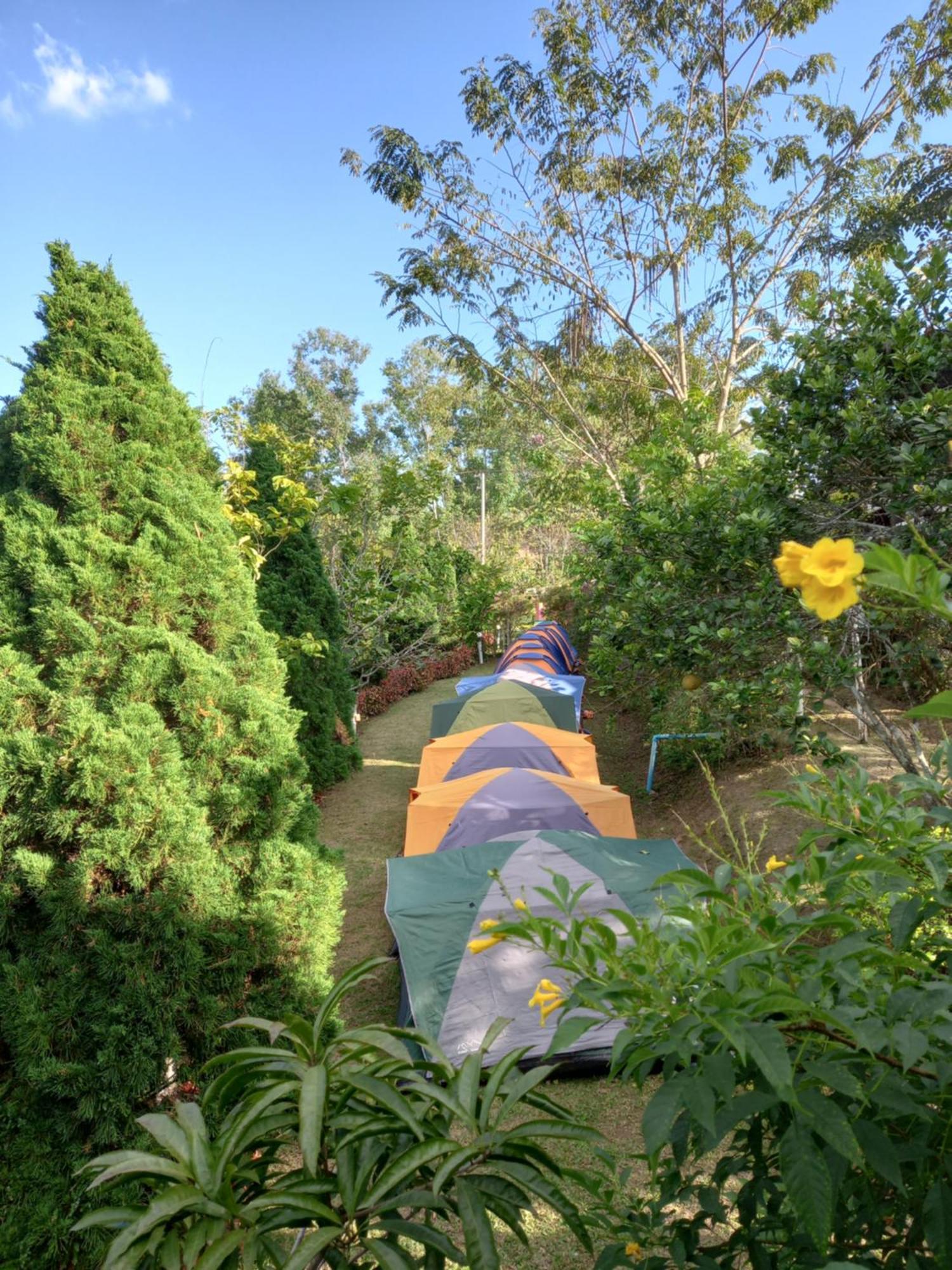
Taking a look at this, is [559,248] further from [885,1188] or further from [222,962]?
[885,1188]

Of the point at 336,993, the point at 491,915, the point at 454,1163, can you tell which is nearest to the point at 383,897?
the point at 491,915

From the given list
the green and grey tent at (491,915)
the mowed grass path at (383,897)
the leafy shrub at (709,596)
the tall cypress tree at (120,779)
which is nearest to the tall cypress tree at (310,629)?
the mowed grass path at (383,897)

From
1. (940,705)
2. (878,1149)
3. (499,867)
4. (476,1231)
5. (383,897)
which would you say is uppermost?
(940,705)

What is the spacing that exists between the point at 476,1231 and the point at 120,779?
234cm

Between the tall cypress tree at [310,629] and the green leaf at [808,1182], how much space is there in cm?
749

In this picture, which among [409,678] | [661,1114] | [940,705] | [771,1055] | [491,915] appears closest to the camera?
[940,705]

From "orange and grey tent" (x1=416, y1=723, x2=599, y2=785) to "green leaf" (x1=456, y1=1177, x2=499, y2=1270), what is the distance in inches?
227

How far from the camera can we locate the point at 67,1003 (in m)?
2.67

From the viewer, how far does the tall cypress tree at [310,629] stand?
8.54 m

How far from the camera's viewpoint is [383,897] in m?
6.35

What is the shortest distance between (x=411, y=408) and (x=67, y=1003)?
32.0 meters

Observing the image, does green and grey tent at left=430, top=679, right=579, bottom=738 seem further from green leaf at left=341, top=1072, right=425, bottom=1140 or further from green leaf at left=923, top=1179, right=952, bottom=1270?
green leaf at left=923, top=1179, right=952, bottom=1270

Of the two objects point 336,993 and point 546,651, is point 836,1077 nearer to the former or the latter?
point 336,993

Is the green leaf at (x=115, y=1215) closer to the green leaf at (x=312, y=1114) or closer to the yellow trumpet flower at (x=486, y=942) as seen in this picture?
the green leaf at (x=312, y=1114)
